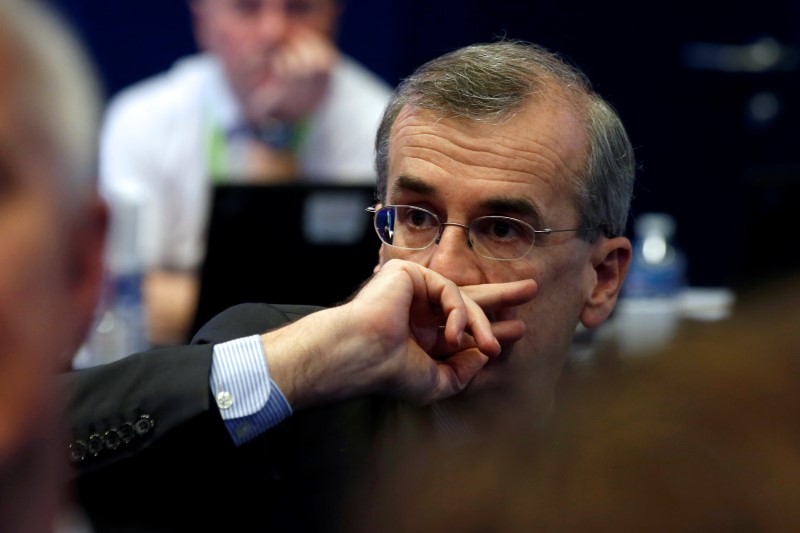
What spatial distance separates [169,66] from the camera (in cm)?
548

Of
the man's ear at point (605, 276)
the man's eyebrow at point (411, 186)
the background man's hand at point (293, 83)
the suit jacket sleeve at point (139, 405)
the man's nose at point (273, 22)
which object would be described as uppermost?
the man's nose at point (273, 22)

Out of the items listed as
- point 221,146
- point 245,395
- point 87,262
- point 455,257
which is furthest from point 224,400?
point 221,146

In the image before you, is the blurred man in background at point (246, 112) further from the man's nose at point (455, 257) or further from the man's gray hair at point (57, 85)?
the man's gray hair at point (57, 85)

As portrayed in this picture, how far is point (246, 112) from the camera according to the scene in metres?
5.37

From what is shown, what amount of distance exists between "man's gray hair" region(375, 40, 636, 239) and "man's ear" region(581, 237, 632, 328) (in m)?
0.04

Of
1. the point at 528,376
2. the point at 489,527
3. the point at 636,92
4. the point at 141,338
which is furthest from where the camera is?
the point at 636,92

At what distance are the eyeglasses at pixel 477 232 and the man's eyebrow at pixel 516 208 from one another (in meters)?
0.01

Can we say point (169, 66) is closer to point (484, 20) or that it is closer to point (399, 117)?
point (484, 20)

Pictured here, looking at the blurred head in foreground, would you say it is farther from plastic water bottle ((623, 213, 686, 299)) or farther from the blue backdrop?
the blue backdrop

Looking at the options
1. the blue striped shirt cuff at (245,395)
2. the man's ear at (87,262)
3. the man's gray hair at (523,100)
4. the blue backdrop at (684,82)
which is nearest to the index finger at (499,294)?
the man's gray hair at (523,100)

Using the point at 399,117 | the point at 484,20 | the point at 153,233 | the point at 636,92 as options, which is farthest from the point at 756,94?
the point at 399,117

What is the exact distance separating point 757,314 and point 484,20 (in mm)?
5399

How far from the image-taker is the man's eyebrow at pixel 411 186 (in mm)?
2145

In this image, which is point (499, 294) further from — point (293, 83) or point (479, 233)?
point (293, 83)
